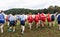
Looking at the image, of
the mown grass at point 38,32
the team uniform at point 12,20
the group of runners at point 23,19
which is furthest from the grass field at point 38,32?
the team uniform at point 12,20

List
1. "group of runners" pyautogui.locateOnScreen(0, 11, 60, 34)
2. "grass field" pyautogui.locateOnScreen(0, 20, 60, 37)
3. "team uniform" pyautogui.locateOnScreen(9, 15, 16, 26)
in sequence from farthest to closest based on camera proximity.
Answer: "team uniform" pyautogui.locateOnScreen(9, 15, 16, 26)
"group of runners" pyautogui.locateOnScreen(0, 11, 60, 34)
"grass field" pyautogui.locateOnScreen(0, 20, 60, 37)

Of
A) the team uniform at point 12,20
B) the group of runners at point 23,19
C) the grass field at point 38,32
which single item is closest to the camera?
the grass field at point 38,32

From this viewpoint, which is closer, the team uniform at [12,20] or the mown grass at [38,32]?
the mown grass at [38,32]

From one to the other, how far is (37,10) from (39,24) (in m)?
5.75

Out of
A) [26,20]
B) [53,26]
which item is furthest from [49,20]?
[26,20]

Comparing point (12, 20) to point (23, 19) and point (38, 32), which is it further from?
point (38, 32)

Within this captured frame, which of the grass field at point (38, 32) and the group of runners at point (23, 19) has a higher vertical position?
the group of runners at point (23, 19)

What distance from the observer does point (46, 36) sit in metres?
21.2

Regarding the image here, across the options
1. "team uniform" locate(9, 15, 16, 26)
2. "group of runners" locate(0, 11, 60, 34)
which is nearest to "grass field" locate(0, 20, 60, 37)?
"group of runners" locate(0, 11, 60, 34)

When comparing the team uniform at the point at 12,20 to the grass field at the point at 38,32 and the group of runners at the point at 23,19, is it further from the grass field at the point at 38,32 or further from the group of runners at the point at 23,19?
the grass field at the point at 38,32

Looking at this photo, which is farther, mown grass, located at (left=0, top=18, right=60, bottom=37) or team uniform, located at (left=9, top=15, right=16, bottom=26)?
team uniform, located at (left=9, top=15, right=16, bottom=26)

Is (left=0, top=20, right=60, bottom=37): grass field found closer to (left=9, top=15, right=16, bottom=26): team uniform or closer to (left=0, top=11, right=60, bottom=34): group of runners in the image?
(left=0, top=11, right=60, bottom=34): group of runners

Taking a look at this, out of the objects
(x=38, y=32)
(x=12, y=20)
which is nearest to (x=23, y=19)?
(x=12, y=20)

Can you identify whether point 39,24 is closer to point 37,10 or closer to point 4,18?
point 4,18
